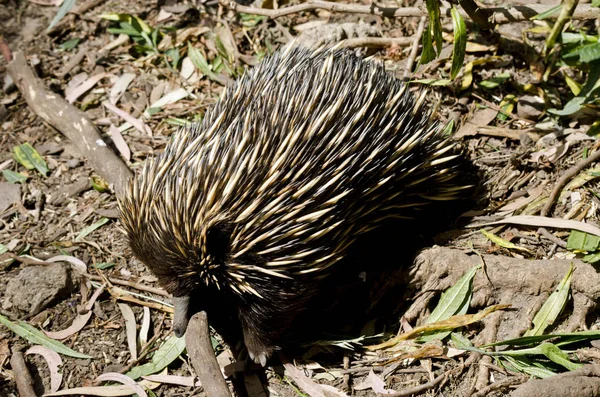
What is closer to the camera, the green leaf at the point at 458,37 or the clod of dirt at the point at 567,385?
the clod of dirt at the point at 567,385

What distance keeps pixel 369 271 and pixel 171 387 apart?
1.36m

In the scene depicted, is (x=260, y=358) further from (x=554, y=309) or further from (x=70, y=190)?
(x=70, y=190)

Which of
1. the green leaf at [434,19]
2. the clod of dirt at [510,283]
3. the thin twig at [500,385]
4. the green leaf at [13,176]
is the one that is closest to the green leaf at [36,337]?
the green leaf at [13,176]

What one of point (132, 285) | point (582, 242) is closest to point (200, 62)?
point (132, 285)

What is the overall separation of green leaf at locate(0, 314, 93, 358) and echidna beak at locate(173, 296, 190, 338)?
0.79 m

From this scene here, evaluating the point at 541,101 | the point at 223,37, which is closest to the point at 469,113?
the point at 541,101

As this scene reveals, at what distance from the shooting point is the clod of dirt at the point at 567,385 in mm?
3391

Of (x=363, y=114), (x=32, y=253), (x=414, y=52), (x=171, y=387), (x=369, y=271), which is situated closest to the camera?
(x=363, y=114)

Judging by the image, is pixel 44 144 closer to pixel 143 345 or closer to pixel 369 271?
pixel 143 345

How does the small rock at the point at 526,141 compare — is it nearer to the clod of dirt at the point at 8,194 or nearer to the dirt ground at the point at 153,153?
the dirt ground at the point at 153,153

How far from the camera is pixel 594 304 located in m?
3.81

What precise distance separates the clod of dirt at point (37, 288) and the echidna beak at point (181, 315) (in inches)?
42.9

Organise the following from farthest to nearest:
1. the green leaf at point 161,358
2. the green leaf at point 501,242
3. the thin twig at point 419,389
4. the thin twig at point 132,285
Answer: the thin twig at point 132,285 < the green leaf at point 501,242 < the green leaf at point 161,358 < the thin twig at point 419,389

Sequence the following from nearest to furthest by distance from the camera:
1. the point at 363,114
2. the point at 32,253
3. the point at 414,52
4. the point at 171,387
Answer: the point at 363,114 < the point at 171,387 < the point at 32,253 < the point at 414,52
